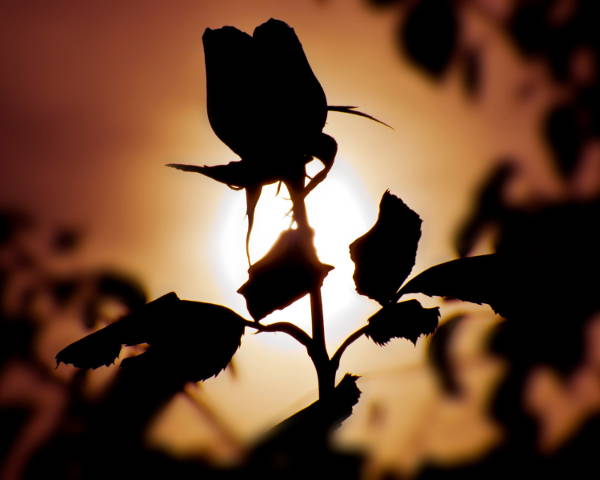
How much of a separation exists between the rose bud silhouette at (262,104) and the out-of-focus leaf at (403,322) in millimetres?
133

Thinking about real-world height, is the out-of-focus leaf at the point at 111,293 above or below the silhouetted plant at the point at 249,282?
below

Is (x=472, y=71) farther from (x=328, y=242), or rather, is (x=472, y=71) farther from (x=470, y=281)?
(x=470, y=281)

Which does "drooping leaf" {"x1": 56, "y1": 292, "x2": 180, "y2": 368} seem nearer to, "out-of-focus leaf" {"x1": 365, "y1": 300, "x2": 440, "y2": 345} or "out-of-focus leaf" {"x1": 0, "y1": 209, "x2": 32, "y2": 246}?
"out-of-focus leaf" {"x1": 365, "y1": 300, "x2": 440, "y2": 345}

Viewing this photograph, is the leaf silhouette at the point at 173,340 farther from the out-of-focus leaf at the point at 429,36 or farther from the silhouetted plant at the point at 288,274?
the out-of-focus leaf at the point at 429,36

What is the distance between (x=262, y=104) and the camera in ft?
1.48

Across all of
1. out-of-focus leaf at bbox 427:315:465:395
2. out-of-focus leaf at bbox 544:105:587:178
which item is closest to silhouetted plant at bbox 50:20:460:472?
out-of-focus leaf at bbox 427:315:465:395

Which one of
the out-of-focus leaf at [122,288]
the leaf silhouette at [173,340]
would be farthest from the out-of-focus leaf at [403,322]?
the out-of-focus leaf at [122,288]

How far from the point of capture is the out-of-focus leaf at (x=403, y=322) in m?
0.42

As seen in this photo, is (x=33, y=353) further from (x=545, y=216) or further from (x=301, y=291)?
(x=545, y=216)

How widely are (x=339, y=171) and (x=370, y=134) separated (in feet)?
0.26

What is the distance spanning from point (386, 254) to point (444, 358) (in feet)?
1.24

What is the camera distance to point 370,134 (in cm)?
82

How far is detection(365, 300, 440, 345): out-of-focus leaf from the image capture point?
42cm

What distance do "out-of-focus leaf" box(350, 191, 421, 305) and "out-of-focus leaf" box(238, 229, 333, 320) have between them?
0.09 metres
